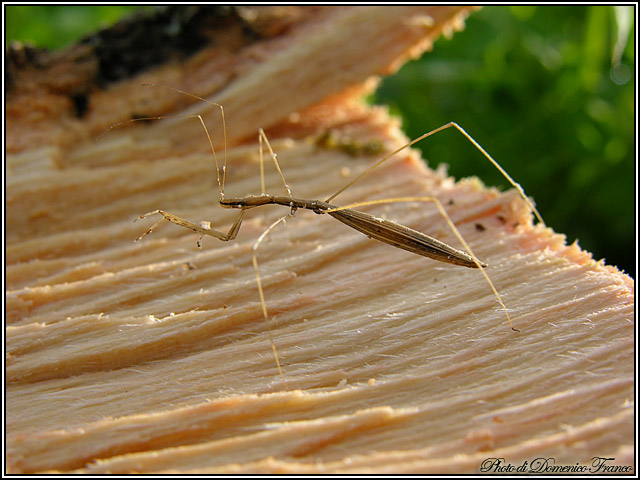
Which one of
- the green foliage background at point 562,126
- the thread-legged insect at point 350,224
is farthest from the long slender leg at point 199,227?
the green foliage background at point 562,126

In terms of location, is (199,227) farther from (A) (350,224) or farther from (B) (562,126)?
(B) (562,126)

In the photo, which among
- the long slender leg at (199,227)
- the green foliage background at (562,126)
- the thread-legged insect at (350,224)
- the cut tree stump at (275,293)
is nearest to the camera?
the cut tree stump at (275,293)

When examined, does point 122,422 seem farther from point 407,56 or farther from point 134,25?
point 407,56

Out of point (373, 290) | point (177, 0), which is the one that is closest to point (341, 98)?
point (177, 0)

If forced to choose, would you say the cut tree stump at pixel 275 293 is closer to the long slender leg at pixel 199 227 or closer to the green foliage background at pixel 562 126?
the long slender leg at pixel 199 227

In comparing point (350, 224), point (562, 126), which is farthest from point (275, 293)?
point (562, 126)

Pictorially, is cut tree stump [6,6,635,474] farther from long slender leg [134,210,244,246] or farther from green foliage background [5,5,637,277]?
green foliage background [5,5,637,277]

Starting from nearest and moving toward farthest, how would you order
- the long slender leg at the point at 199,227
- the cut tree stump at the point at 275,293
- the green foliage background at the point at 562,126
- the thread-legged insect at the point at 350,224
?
the cut tree stump at the point at 275,293 < the thread-legged insect at the point at 350,224 < the long slender leg at the point at 199,227 < the green foliage background at the point at 562,126
